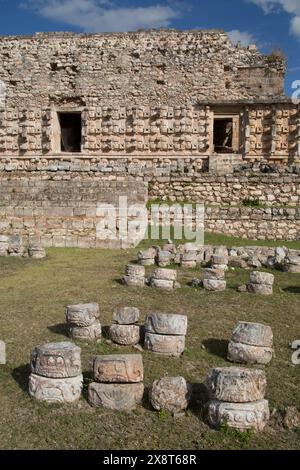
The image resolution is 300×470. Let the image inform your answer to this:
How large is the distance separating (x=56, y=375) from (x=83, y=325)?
1.74 meters

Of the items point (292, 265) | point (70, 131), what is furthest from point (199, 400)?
point (70, 131)

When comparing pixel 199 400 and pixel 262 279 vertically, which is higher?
pixel 262 279

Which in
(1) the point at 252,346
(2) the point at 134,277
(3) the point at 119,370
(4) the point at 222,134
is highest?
(4) the point at 222,134

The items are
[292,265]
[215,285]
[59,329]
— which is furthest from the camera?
[292,265]

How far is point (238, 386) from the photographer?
4504mm

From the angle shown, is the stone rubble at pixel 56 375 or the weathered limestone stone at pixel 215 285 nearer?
the stone rubble at pixel 56 375

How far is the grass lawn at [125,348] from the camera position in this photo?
4246mm

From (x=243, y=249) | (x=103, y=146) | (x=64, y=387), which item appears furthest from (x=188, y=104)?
(x=64, y=387)

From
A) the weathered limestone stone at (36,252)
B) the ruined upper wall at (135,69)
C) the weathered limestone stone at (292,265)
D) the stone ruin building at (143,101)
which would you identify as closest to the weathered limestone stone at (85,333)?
the weathered limestone stone at (292,265)

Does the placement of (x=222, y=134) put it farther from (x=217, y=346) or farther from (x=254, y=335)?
(x=254, y=335)

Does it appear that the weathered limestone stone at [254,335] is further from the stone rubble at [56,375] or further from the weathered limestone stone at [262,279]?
the weathered limestone stone at [262,279]

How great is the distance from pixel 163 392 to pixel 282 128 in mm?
20939

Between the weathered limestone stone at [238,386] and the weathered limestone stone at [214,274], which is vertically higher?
the weathered limestone stone at [214,274]

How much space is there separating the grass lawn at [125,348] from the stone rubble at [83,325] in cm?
21
